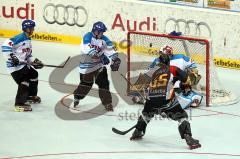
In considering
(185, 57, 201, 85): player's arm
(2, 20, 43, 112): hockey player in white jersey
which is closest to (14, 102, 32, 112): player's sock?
(2, 20, 43, 112): hockey player in white jersey

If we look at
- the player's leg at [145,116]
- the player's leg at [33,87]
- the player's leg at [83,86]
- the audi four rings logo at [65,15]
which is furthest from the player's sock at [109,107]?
the audi four rings logo at [65,15]

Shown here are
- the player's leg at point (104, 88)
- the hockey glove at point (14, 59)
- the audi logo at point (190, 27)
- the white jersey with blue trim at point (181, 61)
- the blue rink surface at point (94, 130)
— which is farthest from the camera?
the audi logo at point (190, 27)

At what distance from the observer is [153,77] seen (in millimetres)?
7785

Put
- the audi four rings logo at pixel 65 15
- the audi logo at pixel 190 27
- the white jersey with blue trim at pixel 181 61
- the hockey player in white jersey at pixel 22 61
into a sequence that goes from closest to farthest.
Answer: the hockey player in white jersey at pixel 22 61
the white jersey with blue trim at pixel 181 61
the audi logo at pixel 190 27
the audi four rings logo at pixel 65 15

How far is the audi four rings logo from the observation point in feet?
43.1

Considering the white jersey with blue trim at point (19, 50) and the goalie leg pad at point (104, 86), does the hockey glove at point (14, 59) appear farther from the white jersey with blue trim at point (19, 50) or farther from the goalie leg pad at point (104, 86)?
the goalie leg pad at point (104, 86)

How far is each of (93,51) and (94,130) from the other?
3.95ft

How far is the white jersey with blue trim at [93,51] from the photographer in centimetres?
920

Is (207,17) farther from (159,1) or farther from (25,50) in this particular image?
(25,50)

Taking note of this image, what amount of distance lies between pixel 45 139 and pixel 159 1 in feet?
16.7

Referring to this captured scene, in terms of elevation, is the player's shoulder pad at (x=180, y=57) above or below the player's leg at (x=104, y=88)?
above

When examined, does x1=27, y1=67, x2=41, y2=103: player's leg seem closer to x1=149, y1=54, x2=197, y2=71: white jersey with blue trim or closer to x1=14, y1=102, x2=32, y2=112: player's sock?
x1=14, y1=102, x2=32, y2=112: player's sock

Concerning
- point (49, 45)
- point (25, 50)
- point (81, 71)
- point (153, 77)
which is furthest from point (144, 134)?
point (49, 45)

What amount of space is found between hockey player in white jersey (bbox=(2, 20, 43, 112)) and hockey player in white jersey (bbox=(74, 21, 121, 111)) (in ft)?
2.33
